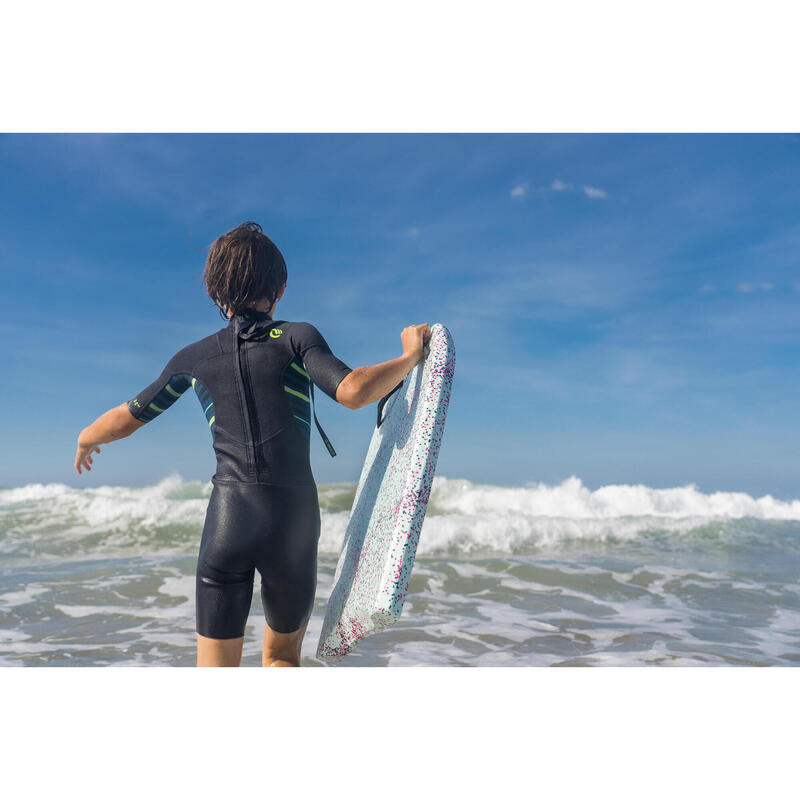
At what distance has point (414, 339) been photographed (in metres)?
2.09

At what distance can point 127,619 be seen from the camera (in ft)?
16.6

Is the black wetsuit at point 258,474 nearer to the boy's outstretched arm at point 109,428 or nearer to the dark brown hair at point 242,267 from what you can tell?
the dark brown hair at point 242,267

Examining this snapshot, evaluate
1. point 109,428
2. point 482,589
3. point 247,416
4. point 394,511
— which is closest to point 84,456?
point 109,428

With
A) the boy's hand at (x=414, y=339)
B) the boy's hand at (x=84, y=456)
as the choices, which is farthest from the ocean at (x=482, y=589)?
the boy's hand at (x=414, y=339)

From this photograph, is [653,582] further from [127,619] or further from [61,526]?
[61,526]

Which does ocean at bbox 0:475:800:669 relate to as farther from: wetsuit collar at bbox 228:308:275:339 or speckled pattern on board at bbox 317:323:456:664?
wetsuit collar at bbox 228:308:275:339

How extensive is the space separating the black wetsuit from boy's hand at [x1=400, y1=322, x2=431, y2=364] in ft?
0.87

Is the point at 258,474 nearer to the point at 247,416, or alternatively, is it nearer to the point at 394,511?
the point at 247,416

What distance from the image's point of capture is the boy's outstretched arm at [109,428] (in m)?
2.32

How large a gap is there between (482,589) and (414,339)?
488 cm

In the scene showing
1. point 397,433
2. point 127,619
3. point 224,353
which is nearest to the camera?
point 224,353

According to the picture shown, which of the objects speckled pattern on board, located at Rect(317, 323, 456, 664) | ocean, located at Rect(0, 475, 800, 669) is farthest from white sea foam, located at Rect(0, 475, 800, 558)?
speckled pattern on board, located at Rect(317, 323, 456, 664)

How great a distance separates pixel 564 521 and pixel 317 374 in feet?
34.0

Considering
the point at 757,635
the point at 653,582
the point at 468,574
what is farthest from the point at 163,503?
the point at 757,635
